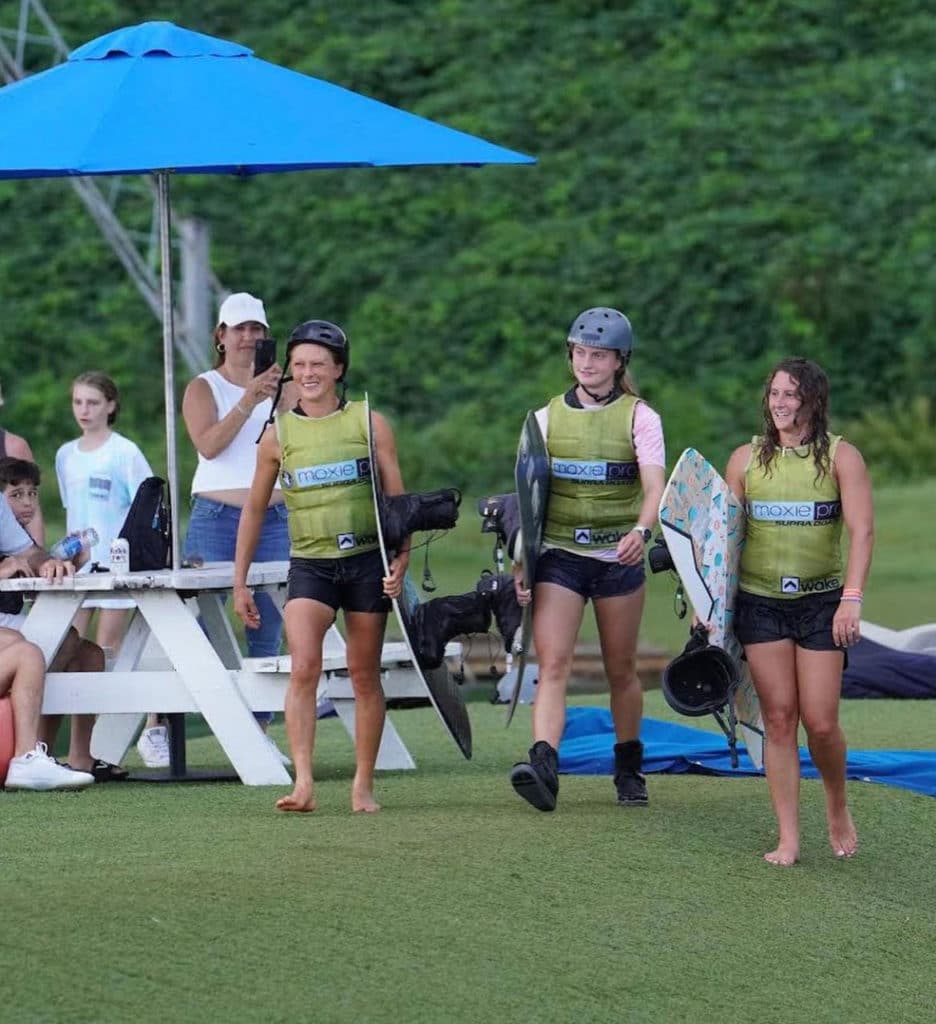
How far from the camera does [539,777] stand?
23.4 ft

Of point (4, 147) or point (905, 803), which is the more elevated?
point (4, 147)

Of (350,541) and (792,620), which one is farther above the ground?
(350,541)

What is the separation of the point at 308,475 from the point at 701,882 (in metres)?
1.88

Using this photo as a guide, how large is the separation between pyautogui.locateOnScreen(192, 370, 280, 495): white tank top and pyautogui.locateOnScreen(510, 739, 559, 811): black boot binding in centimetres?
209

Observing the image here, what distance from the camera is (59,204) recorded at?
82.6ft

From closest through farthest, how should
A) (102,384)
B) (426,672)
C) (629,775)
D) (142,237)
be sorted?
(629,775) < (426,672) < (102,384) < (142,237)

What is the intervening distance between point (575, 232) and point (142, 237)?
14.6 feet

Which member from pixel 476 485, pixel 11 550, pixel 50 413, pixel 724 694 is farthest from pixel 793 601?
pixel 50 413

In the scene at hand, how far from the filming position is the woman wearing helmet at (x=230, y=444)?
28.7 feet

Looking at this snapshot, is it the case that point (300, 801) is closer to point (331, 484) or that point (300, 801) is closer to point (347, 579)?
point (347, 579)

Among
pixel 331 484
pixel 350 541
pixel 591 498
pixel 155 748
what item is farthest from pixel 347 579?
pixel 155 748

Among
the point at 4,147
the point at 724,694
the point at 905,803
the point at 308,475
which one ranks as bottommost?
the point at 905,803

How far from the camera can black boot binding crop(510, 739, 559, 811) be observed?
7.12 metres

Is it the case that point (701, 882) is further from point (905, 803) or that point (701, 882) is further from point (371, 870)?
point (905, 803)
